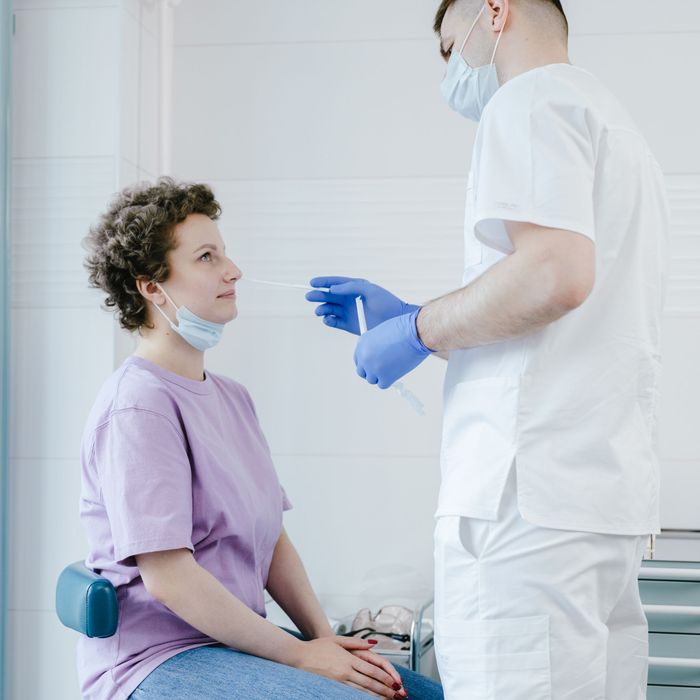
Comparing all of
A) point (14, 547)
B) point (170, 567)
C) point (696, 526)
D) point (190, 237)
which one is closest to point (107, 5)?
point (190, 237)

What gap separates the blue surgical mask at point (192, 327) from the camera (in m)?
1.67

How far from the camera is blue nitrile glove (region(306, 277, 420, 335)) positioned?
1596mm

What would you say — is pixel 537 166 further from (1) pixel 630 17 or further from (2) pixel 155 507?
(1) pixel 630 17

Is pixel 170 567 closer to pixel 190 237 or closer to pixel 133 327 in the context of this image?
pixel 133 327

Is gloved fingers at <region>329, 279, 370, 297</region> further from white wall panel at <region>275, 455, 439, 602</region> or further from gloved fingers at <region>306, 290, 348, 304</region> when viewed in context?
white wall panel at <region>275, 455, 439, 602</region>

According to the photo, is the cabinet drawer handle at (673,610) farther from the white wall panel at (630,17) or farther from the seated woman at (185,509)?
the white wall panel at (630,17)

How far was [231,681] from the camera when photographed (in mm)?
1373

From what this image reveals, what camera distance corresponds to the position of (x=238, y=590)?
1559 millimetres

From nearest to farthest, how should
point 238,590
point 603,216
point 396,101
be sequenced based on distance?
1. point 603,216
2. point 238,590
3. point 396,101

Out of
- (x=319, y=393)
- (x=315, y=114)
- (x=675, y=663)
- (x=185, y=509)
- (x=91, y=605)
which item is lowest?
(x=675, y=663)

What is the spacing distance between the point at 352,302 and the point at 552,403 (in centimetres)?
57

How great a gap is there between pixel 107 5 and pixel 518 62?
54.6 inches

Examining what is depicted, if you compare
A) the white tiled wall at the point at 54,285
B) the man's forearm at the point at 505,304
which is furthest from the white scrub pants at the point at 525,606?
the white tiled wall at the point at 54,285

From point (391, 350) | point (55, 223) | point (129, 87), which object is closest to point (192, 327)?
point (391, 350)
